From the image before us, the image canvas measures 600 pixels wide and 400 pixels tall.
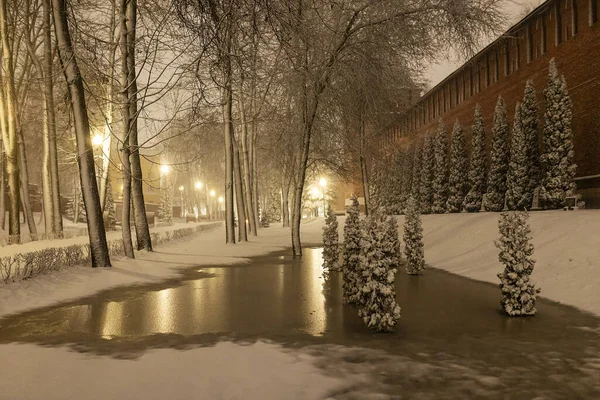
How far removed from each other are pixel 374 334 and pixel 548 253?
7290 millimetres

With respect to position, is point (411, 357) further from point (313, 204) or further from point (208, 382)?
point (313, 204)

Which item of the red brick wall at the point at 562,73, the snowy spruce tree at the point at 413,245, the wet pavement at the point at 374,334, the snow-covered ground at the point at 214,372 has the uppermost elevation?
the red brick wall at the point at 562,73

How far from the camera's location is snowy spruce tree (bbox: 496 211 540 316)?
7625mm

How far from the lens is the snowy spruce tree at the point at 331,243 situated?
42.9ft

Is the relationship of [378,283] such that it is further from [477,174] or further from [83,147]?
[477,174]

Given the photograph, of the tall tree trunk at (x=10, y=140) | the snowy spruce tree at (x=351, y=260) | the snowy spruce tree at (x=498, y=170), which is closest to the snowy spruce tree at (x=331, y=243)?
the snowy spruce tree at (x=351, y=260)

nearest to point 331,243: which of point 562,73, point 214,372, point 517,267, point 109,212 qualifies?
point 517,267

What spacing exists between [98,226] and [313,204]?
5210cm

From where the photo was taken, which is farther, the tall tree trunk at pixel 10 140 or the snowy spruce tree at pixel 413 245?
the tall tree trunk at pixel 10 140

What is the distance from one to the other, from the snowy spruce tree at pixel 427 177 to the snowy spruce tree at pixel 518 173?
10655mm

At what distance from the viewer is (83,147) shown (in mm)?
11992

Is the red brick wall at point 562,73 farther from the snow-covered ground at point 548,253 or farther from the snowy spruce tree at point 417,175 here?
the snow-covered ground at point 548,253

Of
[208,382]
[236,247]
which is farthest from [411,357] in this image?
[236,247]

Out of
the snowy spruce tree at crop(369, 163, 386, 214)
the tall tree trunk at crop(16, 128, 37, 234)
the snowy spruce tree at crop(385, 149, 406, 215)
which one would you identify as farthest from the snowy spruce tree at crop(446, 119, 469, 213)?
the tall tree trunk at crop(16, 128, 37, 234)
